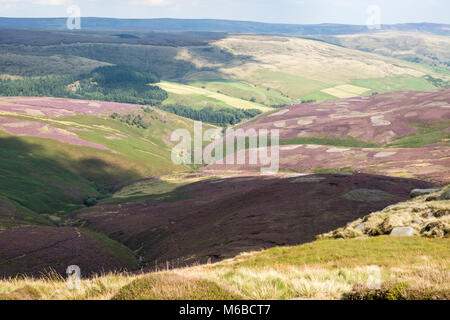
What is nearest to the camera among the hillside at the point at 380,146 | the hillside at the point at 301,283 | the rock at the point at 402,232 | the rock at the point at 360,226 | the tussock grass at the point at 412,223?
the hillside at the point at 301,283

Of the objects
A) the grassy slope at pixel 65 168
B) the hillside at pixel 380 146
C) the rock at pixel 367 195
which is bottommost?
the grassy slope at pixel 65 168

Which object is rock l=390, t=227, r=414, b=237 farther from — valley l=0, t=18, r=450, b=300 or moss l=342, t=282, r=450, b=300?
moss l=342, t=282, r=450, b=300

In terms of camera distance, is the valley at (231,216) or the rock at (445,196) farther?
the rock at (445,196)

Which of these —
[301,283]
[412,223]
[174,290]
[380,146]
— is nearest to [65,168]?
[380,146]

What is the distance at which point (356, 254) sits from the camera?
20.2m

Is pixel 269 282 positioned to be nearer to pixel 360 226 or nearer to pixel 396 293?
pixel 396 293

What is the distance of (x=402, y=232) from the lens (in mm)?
24391

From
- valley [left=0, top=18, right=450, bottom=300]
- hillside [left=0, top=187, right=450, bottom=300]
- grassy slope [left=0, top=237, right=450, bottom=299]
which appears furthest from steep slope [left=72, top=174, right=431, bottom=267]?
grassy slope [left=0, top=237, right=450, bottom=299]

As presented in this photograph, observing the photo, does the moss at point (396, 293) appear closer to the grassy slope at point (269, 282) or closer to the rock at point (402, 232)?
the grassy slope at point (269, 282)

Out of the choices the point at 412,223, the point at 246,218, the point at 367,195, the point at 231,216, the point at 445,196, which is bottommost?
the point at 231,216

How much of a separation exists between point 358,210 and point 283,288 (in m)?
38.6

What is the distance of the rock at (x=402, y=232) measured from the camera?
23.9 metres

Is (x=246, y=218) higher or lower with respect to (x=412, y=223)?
lower

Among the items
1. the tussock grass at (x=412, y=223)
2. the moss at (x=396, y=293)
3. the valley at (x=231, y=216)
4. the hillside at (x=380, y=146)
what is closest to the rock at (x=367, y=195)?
the valley at (x=231, y=216)
